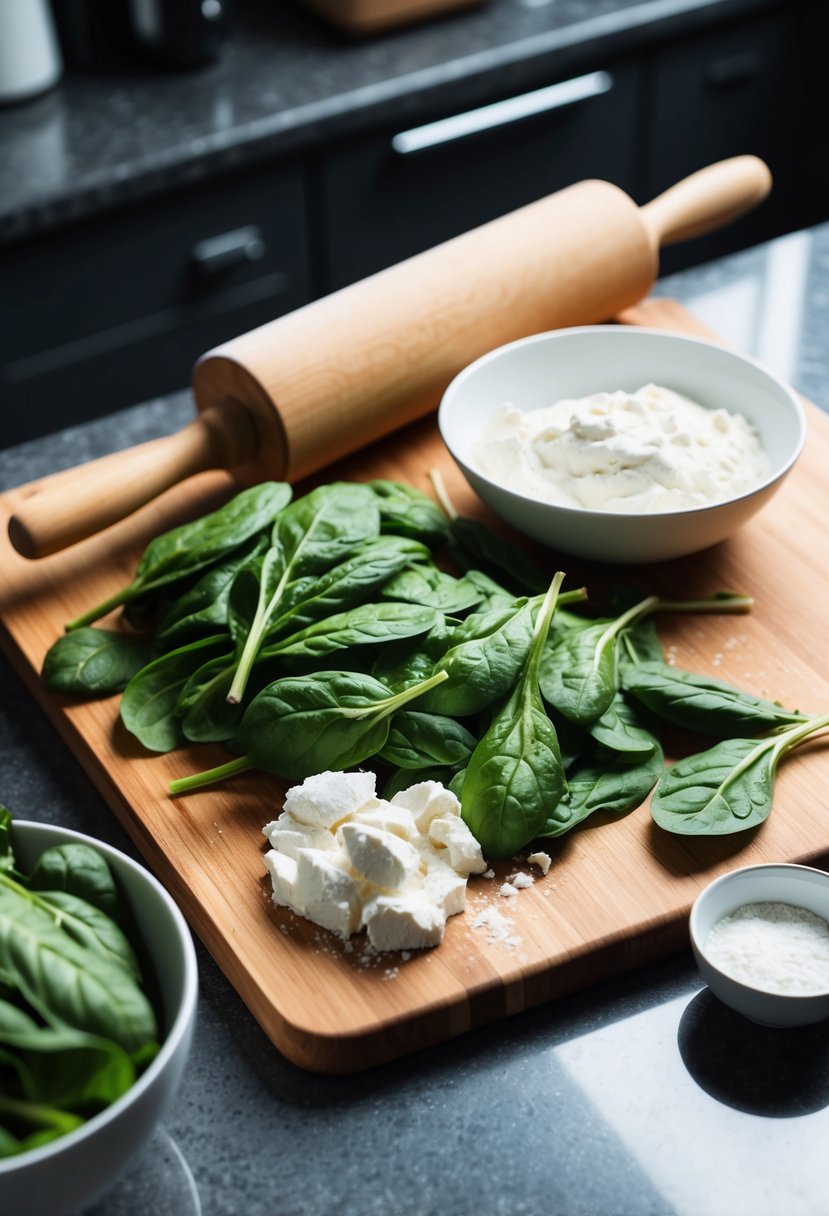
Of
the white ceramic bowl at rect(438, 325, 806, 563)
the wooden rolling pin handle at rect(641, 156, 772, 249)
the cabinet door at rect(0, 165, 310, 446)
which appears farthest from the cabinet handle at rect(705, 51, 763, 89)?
the white ceramic bowl at rect(438, 325, 806, 563)

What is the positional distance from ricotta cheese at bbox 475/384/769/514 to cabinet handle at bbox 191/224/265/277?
3.23 feet

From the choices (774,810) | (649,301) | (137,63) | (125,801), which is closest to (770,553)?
(774,810)

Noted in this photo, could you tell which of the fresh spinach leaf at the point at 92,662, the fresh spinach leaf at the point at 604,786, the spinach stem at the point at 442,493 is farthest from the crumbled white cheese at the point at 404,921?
the spinach stem at the point at 442,493

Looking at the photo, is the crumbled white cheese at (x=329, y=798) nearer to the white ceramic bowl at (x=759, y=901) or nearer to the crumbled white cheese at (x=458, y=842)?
the crumbled white cheese at (x=458, y=842)

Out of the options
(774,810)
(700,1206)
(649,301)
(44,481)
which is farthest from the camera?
(649,301)

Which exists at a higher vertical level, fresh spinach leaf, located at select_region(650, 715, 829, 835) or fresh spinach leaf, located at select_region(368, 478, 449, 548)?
fresh spinach leaf, located at select_region(368, 478, 449, 548)

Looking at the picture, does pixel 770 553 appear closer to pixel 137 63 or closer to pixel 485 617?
pixel 485 617

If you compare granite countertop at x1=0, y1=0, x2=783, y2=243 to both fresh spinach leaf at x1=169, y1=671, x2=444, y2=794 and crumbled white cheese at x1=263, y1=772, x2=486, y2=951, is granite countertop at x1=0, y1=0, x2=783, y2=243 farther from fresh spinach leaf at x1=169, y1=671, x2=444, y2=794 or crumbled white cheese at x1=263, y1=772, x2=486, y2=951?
crumbled white cheese at x1=263, y1=772, x2=486, y2=951

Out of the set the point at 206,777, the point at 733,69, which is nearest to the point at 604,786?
the point at 206,777

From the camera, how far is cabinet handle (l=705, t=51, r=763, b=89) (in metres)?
2.56

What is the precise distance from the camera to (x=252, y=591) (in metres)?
1.16

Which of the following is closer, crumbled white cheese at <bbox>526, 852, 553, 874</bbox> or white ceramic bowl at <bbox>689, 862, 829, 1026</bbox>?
white ceramic bowl at <bbox>689, 862, 829, 1026</bbox>

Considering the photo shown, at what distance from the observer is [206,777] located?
3.52ft

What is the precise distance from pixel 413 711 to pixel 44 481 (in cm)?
56
